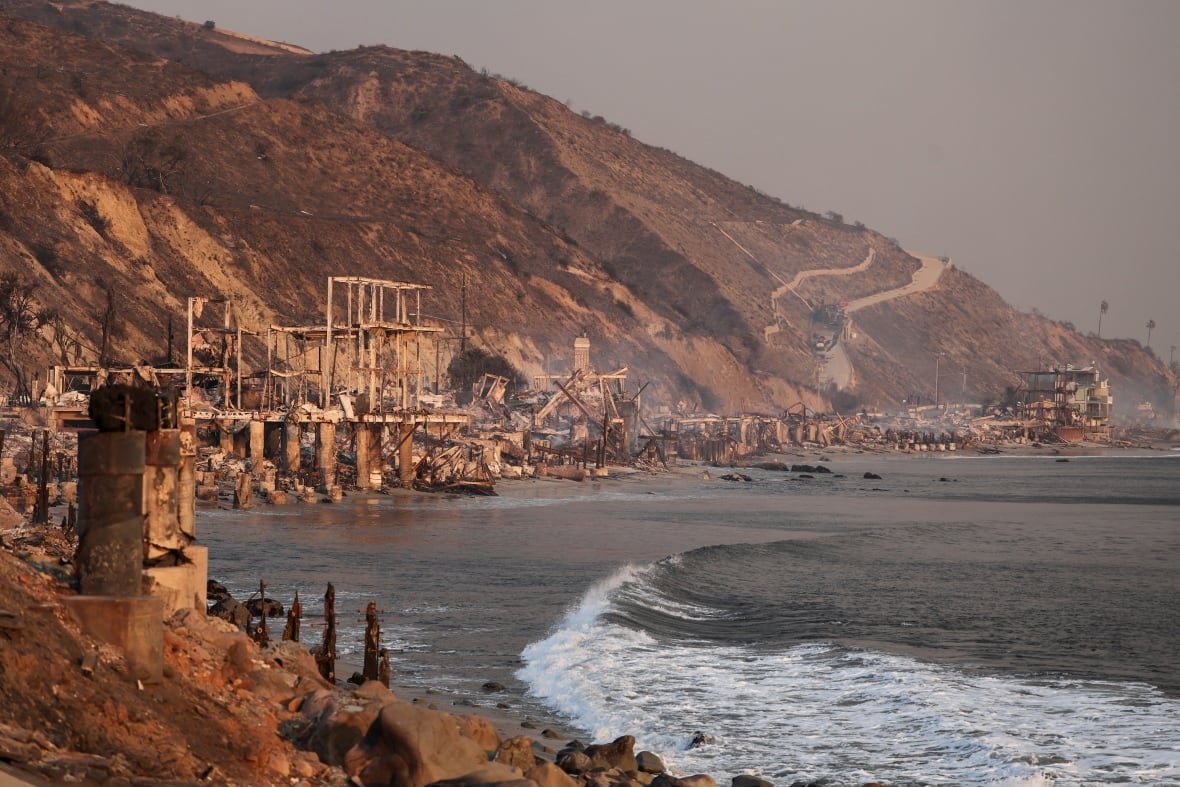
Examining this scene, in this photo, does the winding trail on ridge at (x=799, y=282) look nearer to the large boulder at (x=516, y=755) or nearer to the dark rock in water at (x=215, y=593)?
the dark rock in water at (x=215, y=593)

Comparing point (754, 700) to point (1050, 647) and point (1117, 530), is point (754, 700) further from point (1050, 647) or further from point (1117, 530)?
point (1117, 530)

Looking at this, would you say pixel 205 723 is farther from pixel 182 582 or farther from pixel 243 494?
pixel 243 494

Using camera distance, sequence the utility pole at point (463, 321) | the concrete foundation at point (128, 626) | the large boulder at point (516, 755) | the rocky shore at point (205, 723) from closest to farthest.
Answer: the rocky shore at point (205, 723) → the concrete foundation at point (128, 626) → the large boulder at point (516, 755) → the utility pole at point (463, 321)

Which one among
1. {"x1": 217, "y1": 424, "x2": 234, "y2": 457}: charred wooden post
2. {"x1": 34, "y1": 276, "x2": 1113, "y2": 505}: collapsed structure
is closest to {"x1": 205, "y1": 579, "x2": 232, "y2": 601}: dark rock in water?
{"x1": 34, "y1": 276, "x2": 1113, "y2": 505}: collapsed structure

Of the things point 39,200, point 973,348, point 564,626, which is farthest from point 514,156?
point 564,626

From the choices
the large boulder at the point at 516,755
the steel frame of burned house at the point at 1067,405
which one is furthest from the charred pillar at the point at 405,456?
the steel frame of burned house at the point at 1067,405

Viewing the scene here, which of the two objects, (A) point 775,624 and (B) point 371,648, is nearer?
(B) point 371,648

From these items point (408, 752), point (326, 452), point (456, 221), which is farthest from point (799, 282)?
point (408, 752)
